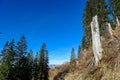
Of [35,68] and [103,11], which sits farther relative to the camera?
[35,68]

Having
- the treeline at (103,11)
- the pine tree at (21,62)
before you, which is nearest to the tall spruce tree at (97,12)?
the treeline at (103,11)

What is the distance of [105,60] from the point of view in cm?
1809

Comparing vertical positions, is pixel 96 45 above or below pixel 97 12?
below

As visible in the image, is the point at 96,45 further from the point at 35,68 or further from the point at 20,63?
the point at 35,68

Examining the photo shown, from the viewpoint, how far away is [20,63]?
50.2 m

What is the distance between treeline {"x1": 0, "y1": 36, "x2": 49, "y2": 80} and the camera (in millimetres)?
41375

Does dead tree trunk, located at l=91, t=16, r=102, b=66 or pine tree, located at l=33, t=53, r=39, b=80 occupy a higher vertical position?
pine tree, located at l=33, t=53, r=39, b=80

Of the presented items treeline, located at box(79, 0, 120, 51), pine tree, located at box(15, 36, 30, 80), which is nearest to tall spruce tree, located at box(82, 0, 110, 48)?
treeline, located at box(79, 0, 120, 51)

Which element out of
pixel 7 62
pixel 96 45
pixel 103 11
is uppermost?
pixel 103 11

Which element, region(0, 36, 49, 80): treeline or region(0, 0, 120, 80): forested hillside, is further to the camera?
region(0, 36, 49, 80): treeline

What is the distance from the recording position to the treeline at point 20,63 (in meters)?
41.4

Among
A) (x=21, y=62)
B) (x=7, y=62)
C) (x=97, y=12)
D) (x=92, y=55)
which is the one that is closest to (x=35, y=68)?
(x=21, y=62)

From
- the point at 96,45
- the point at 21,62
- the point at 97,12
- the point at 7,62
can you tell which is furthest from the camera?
the point at 21,62

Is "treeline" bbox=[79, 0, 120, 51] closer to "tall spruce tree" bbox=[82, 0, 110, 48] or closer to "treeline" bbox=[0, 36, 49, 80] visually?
"tall spruce tree" bbox=[82, 0, 110, 48]
